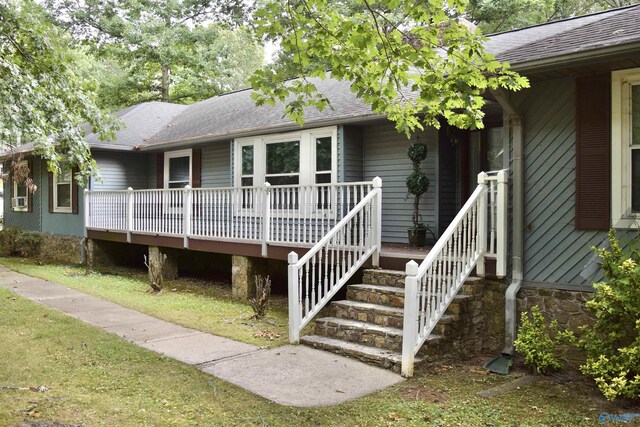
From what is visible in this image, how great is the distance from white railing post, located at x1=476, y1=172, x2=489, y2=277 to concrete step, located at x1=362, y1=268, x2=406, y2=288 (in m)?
0.94

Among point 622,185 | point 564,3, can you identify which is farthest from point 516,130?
point 564,3

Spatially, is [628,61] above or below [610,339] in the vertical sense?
above

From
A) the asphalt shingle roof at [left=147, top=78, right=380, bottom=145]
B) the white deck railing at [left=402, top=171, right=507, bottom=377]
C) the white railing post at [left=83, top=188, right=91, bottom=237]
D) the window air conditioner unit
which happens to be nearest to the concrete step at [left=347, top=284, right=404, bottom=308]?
the white deck railing at [left=402, top=171, right=507, bottom=377]

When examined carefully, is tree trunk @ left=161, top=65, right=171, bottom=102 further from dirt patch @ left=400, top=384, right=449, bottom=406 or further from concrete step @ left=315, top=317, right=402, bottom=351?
dirt patch @ left=400, top=384, right=449, bottom=406

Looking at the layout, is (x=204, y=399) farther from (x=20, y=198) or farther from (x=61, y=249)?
(x=20, y=198)

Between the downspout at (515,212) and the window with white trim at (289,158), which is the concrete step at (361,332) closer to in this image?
the downspout at (515,212)

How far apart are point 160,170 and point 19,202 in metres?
6.91

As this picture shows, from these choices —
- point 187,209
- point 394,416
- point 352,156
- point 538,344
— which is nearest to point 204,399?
point 394,416

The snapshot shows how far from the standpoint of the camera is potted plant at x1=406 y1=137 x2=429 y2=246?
868 centimetres

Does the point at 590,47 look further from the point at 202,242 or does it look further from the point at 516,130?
the point at 202,242

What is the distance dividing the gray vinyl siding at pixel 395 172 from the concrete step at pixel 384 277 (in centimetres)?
250

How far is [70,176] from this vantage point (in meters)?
15.4

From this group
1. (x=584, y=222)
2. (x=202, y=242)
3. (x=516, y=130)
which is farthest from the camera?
(x=202, y=242)

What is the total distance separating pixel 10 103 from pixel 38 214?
1172cm
